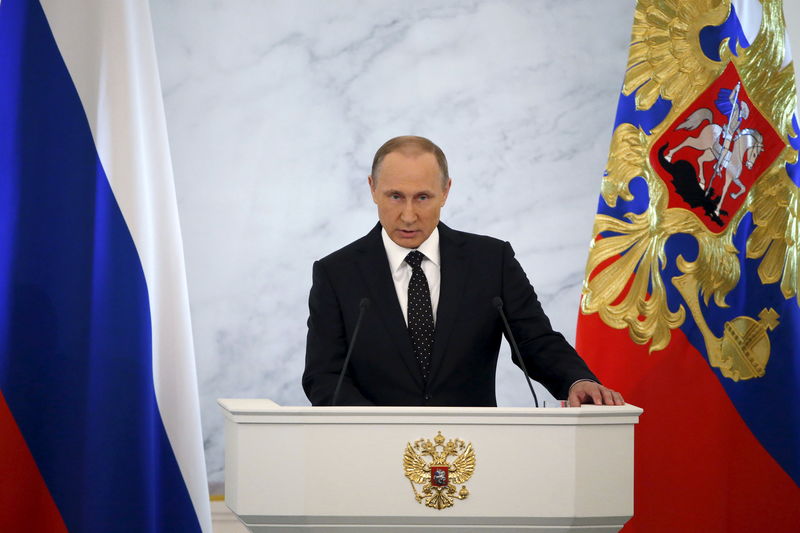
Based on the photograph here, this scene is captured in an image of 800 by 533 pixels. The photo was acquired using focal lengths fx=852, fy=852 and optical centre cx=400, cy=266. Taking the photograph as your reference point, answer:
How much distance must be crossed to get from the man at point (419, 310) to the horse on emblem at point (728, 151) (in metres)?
1.02

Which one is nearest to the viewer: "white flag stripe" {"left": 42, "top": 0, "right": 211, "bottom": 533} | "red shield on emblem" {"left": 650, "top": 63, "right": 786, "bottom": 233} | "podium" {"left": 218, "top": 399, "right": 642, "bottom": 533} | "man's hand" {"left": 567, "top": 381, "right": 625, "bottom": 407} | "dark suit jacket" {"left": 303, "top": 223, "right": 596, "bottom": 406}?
"podium" {"left": 218, "top": 399, "right": 642, "bottom": 533}

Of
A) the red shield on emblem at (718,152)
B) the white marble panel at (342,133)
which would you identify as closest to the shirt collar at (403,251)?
the red shield on emblem at (718,152)

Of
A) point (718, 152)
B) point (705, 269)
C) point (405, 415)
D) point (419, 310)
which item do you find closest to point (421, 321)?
point (419, 310)

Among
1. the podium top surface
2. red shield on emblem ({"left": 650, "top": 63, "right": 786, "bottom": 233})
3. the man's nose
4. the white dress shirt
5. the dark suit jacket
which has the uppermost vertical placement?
red shield on emblem ({"left": 650, "top": 63, "right": 786, "bottom": 233})

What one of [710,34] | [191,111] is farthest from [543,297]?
[191,111]

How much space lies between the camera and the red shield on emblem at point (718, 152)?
3135 millimetres

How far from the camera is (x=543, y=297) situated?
383cm

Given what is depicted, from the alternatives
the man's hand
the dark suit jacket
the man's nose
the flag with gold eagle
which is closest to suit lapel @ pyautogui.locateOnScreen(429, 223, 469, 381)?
the dark suit jacket

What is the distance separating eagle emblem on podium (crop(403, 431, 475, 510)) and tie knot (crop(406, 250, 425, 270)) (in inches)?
34.7

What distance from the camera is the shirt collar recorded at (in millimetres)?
2553

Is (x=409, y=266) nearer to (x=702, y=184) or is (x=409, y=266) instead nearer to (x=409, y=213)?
(x=409, y=213)

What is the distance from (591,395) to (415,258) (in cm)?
71

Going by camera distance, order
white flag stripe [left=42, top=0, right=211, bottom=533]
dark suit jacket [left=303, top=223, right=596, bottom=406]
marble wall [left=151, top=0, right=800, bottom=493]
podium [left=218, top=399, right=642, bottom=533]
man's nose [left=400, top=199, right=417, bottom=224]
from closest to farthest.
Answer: podium [left=218, top=399, right=642, bottom=533], dark suit jacket [left=303, top=223, right=596, bottom=406], man's nose [left=400, top=199, right=417, bottom=224], white flag stripe [left=42, top=0, right=211, bottom=533], marble wall [left=151, top=0, right=800, bottom=493]

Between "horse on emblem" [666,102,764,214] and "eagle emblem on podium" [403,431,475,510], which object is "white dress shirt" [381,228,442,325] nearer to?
"eagle emblem on podium" [403,431,475,510]
